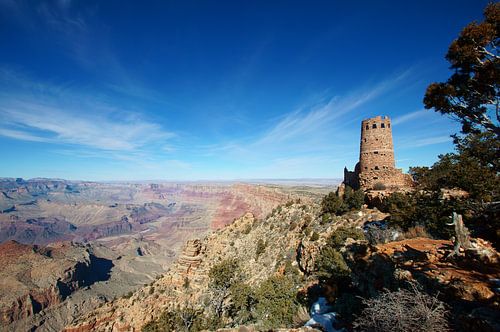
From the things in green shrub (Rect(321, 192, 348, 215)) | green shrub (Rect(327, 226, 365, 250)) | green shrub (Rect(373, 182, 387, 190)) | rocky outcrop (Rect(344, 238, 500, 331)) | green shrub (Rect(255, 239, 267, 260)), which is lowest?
green shrub (Rect(255, 239, 267, 260))

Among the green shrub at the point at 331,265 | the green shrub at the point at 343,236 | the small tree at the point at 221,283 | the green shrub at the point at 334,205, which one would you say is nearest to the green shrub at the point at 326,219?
the green shrub at the point at 334,205

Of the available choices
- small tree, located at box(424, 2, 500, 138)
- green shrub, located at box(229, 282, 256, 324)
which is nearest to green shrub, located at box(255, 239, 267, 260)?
green shrub, located at box(229, 282, 256, 324)

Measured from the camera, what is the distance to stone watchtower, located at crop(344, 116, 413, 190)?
2183 cm

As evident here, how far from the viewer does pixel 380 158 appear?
71.9 ft

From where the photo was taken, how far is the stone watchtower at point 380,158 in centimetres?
2183

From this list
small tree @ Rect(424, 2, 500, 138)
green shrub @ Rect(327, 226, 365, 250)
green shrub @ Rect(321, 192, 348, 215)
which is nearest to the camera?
small tree @ Rect(424, 2, 500, 138)

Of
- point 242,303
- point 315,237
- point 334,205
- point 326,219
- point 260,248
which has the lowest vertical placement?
point 242,303

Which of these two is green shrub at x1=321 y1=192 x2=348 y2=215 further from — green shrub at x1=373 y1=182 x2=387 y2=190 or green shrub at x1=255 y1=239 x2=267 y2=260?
green shrub at x1=255 y1=239 x2=267 y2=260

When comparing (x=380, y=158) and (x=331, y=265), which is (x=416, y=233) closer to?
(x=331, y=265)

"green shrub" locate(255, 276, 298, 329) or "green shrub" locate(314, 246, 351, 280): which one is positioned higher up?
"green shrub" locate(314, 246, 351, 280)

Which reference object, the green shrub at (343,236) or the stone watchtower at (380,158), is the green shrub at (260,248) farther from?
the stone watchtower at (380,158)

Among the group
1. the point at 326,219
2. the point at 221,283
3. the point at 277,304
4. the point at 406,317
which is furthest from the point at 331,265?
the point at 221,283

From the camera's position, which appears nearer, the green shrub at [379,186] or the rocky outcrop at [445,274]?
the rocky outcrop at [445,274]

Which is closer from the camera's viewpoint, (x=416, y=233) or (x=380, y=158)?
(x=416, y=233)
